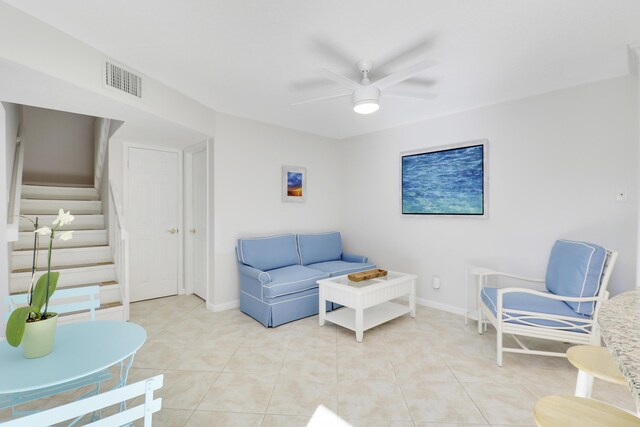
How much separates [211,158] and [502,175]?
11.1 feet

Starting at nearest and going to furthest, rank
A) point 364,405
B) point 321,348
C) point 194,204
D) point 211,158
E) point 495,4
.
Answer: point 495,4 → point 364,405 → point 321,348 → point 211,158 → point 194,204

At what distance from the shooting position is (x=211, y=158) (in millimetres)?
3818

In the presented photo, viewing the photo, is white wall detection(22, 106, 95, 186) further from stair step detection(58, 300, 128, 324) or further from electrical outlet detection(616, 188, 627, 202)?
electrical outlet detection(616, 188, 627, 202)

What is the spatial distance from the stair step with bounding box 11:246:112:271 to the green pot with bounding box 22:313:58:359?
260 cm

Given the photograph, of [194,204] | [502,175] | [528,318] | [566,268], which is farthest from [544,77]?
[194,204]

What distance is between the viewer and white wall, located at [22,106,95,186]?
5.08 m

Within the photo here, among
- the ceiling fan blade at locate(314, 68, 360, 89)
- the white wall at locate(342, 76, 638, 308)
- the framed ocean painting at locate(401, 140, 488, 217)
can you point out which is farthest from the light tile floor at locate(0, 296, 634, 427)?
the ceiling fan blade at locate(314, 68, 360, 89)

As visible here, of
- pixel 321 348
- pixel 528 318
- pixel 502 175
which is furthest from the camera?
pixel 502 175

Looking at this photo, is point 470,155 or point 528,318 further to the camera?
point 470,155

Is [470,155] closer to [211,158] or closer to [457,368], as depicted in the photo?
[457,368]

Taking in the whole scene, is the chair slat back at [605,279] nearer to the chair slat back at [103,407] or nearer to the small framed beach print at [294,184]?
the chair slat back at [103,407]

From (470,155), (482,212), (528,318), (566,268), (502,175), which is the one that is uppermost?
(470,155)

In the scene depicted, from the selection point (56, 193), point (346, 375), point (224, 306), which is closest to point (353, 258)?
point (224, 306)

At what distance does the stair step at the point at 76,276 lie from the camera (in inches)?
118
